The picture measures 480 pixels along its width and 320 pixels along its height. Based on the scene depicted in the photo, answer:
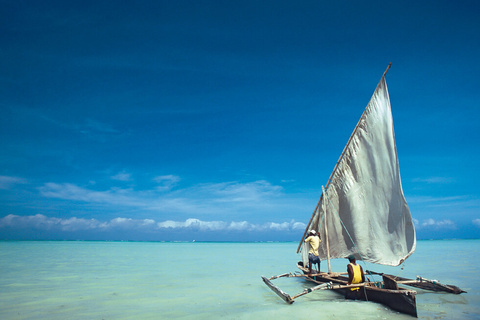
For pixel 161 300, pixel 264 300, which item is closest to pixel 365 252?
pixel 264 300

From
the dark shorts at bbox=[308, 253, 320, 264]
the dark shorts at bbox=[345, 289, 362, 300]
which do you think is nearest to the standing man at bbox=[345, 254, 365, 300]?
the dark shorts at bbox=[345, 289, 362, 300]

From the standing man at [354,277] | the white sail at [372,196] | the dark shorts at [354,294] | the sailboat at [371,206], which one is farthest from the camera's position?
the white sail at [372,196]

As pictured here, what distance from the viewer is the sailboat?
38.8ft

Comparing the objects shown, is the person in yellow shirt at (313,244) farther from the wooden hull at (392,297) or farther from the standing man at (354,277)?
the standing man at (354,277)

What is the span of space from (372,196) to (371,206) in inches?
16.6

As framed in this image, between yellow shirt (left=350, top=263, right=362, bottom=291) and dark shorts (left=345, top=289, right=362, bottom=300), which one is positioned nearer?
yellow shirt (left=350, top=263, right=362, bottom=291)

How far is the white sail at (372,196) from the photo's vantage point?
1200 cm

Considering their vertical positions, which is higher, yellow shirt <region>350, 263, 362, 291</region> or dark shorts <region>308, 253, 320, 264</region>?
dark shorts <region>308, 253, 320, 264</region>

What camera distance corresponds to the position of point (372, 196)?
41.6 ft

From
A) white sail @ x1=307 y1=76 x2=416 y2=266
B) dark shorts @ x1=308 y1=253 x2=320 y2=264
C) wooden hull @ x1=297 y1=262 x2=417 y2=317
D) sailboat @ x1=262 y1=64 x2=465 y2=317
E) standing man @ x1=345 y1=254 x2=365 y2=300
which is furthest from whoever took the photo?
dark shorts @ x1=308 y1=253 x2=320 y2=264

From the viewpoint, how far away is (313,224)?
51.2 feet

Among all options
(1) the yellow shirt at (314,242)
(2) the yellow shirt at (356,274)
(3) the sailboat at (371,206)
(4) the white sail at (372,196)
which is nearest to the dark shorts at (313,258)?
(1) the yellow shirt at (314,242)

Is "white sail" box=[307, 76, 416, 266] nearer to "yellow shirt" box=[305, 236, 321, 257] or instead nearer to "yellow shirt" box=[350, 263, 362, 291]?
"yellow shirt" box=[305, 236, 321, 257]

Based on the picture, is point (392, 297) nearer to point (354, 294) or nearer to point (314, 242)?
point (354, 294)
